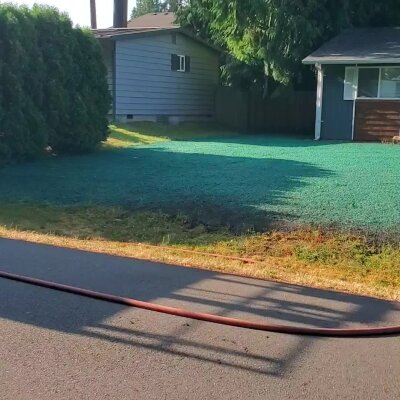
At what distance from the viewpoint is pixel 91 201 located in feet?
34.3

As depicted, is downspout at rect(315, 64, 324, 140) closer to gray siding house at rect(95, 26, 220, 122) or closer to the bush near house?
gray siding house at rect(95, 26, 220, 122)

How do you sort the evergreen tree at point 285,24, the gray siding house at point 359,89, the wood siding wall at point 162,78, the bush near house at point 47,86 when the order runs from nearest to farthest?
the bush near house at point 47,86 → the gray siding house at point 359,89 → the evergreen tree at point 285,24 → the wood siding wall at point 162,78

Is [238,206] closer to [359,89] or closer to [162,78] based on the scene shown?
[359,89]

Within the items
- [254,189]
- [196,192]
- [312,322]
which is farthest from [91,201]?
[312,322]

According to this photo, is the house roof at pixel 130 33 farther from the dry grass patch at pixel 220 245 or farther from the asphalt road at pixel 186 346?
the asphalt road at pixel 186 346

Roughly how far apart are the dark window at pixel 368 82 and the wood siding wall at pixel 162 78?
29.0ft

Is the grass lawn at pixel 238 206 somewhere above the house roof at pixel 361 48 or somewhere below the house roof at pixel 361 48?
below

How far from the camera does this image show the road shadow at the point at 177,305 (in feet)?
13.7

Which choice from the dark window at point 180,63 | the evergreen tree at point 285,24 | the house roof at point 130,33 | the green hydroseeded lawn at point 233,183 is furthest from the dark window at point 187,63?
the green hydroseeded lawn at point 233,183

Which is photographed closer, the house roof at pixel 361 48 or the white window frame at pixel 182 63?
the house roof at pixel 361 48

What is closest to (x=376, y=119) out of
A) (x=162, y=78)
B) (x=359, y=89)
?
(x=359, y=89)

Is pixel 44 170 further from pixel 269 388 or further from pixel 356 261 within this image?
pixel 269 388

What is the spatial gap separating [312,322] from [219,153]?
41.9 feet

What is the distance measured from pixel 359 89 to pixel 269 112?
6181 mm
